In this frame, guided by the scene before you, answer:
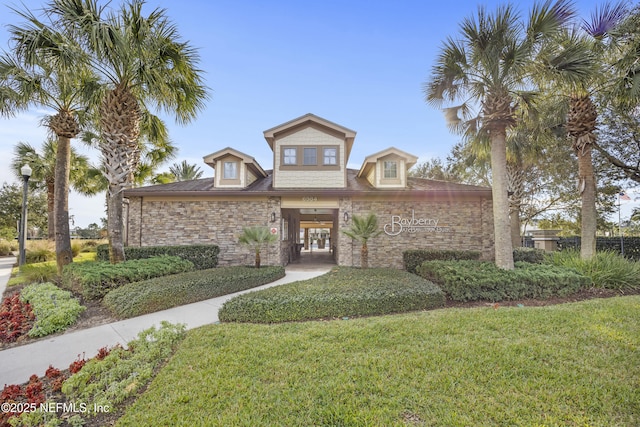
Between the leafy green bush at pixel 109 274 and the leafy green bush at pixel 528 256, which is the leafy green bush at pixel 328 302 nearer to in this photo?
the leafy green bush at pixel 109 274

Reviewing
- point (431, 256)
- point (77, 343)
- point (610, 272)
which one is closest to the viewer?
point (77, 343)

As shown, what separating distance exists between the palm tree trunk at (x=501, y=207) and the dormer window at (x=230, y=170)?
10336mm

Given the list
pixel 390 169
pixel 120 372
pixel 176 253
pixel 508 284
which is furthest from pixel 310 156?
pixel 120 372

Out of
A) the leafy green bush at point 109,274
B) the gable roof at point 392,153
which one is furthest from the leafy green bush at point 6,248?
the gable roof at point 392,153

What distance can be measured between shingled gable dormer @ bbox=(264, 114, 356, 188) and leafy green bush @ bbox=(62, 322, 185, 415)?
30.1 ft

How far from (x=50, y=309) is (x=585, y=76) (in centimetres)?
1450

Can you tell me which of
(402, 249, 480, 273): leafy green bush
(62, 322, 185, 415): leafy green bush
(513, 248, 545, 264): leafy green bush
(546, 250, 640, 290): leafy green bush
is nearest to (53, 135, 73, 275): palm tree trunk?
(62, 322, 185, 415): leafy green bush

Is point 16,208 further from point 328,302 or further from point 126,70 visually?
point 328,302

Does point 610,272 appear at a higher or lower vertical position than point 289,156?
lower

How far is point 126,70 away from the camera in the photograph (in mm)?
8586

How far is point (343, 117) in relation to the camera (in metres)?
14.2

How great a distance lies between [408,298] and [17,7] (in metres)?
13.0

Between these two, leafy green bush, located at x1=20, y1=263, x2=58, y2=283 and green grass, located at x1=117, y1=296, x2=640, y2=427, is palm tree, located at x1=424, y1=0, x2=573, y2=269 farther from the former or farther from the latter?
leafy green bush, located at x1=20, y1=263, x2=58, y2=283

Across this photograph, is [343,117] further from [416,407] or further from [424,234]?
[416,407]
